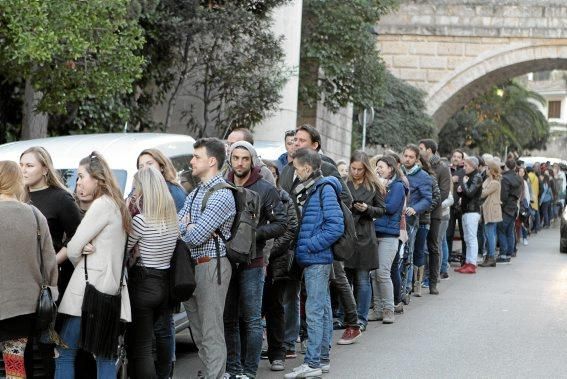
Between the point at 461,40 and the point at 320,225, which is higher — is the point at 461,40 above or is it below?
above

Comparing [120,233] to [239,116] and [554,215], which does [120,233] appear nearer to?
[239,116]

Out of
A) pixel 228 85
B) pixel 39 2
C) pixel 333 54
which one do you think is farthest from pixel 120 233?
pixel 333 54

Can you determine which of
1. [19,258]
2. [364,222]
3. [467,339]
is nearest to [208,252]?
[19,258]

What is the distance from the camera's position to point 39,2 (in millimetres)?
12312

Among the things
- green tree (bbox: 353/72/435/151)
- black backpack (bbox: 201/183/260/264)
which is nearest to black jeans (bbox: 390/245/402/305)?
black backpack (bbox: 201/183/260/264)

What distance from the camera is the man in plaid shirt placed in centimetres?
799

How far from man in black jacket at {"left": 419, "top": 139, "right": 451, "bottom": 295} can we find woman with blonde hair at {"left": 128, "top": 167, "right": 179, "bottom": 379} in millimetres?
7774

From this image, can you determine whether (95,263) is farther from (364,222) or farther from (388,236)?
(388,236)

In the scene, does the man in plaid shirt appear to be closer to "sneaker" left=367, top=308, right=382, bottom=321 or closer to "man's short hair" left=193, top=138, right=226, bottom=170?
"man's short hair" left=193, top=138, right=226, bottom=170

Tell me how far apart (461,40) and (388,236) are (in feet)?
83.8

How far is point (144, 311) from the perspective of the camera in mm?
7492

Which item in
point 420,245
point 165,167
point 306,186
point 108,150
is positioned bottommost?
point 420,245

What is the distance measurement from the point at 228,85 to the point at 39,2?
599 cm

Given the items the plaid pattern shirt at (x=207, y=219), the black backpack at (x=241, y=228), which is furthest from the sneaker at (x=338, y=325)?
the plaid pattern shirt at (x=207, y=219)
